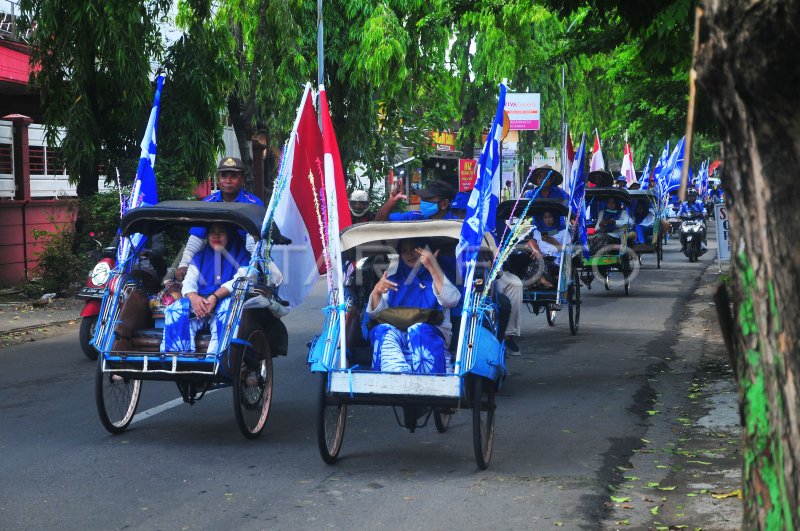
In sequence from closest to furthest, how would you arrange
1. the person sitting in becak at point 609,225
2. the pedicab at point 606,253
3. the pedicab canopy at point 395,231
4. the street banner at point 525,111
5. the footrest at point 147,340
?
the pedicab canopy at point 395,231
the footrest at point 147,340
the pedicab at point 606,253
the person sitting in becak at point 609,225
the street banner at point 525,111

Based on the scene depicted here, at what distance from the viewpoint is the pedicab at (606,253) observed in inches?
Answer: 769

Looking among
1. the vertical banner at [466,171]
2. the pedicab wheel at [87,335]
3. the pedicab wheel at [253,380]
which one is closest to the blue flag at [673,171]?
the vertical banner at [466,171]

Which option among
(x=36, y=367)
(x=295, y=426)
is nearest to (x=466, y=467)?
(x=295, y=426)

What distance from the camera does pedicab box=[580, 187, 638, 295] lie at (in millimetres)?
19531

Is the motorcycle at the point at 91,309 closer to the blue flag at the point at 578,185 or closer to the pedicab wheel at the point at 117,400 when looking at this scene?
the pedicab wheel at the point at 117,400

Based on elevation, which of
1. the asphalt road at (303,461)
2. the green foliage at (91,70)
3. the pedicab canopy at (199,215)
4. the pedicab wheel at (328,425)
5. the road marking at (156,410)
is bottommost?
the asphalt road at (303,461)

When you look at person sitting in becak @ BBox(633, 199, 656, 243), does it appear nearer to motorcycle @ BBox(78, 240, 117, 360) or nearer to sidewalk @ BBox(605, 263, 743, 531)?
sidewalk @ BBox(605, 263, 743, 531)

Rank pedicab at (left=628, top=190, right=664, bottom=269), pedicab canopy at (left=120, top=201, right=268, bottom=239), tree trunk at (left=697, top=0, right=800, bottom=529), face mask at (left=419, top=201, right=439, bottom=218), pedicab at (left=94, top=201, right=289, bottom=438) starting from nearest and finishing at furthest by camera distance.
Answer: tree trunk at (left=697, top=0, right=800, bottom=529) < pedicab at (left=94, top=201, right=289, bottom=438) < pedicab canopy at (left=120, top=201, right=268, bottom=239) < face mask at (left=419, top=201, right=439, bottom=218) < pedicab at (left=628, top=190, right=664, bottom=269)

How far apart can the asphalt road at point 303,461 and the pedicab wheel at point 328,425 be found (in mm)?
119

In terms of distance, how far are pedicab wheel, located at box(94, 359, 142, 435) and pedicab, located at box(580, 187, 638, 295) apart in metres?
11.5

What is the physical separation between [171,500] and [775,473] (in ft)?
12.4

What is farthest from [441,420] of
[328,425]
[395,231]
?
[395,231]

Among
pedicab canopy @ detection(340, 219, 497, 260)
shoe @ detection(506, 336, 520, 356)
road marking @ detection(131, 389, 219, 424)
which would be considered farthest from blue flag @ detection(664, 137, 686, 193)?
pedicab canopy @ detection(340, 219, 497, 260)

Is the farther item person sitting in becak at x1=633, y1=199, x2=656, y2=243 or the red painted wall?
person sitting in becak at x1=633, y1=199, x2=656, y2=243
